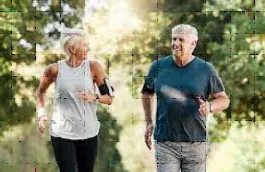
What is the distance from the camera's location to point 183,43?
6.61 feet

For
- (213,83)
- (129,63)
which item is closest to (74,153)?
(213,83)

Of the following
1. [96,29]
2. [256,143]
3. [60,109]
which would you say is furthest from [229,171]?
[60,109]

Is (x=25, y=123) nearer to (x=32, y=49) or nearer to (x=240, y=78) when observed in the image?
(x=32, y=49)

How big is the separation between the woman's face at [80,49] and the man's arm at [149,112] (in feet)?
0.98

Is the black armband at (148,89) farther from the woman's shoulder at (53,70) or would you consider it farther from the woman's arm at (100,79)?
the woman's shoulder at (53,70)

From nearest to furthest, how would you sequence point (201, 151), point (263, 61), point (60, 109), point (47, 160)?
1. point (201, 151)
2. point (60, 109)
3. point (47, 160)
4. point (263, 61)

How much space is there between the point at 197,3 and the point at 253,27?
1.20ft

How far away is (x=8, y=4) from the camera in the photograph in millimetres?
2986

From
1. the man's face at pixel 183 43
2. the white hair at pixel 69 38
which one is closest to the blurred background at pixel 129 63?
the white hair at pixel 69 38

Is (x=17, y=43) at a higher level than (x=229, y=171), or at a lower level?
higher

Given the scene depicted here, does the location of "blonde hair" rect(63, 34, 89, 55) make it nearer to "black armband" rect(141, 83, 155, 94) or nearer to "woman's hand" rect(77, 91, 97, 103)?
"woman's hand" rect(77, 91, 97, 103)

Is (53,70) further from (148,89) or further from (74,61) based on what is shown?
(148,89)

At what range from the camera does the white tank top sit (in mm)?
1997

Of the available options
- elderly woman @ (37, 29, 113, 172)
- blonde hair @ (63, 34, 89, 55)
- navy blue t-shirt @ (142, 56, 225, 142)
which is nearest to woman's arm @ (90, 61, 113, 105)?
elderly woman @ (37, 29, 113, 172)
